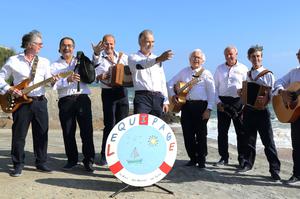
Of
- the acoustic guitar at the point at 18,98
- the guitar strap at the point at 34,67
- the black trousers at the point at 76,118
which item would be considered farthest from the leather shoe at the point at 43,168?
the guitar strap at the point at 34,67

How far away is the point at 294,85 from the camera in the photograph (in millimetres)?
6500

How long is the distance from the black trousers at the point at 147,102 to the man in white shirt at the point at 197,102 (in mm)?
1054

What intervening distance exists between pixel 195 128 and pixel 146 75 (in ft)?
5.65

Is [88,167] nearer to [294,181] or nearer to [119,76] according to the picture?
[119,76]

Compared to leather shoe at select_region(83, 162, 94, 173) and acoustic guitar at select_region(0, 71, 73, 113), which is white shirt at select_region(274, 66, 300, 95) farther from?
acoustic guitar at select_region(0, 71, 73, 113)

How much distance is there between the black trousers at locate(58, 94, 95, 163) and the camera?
683 centimetres

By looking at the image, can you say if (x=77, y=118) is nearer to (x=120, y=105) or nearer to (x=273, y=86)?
(x=120, y=105)

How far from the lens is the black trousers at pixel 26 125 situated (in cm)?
649

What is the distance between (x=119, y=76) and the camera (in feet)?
23.0

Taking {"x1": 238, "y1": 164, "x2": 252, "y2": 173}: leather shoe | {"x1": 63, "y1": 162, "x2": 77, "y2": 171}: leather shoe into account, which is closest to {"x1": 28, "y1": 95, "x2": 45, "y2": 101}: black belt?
{"x1": 63, "y1": 162, "x2": 77, "y2": 171}: leather shoe

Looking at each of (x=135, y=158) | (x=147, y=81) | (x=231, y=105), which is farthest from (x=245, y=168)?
(x=135, y=158)

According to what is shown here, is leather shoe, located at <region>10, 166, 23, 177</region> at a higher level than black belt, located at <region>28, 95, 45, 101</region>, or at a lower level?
lower

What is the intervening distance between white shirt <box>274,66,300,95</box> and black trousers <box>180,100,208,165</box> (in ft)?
4.49

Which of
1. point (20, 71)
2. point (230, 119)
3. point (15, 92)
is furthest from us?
point (230, 119)
